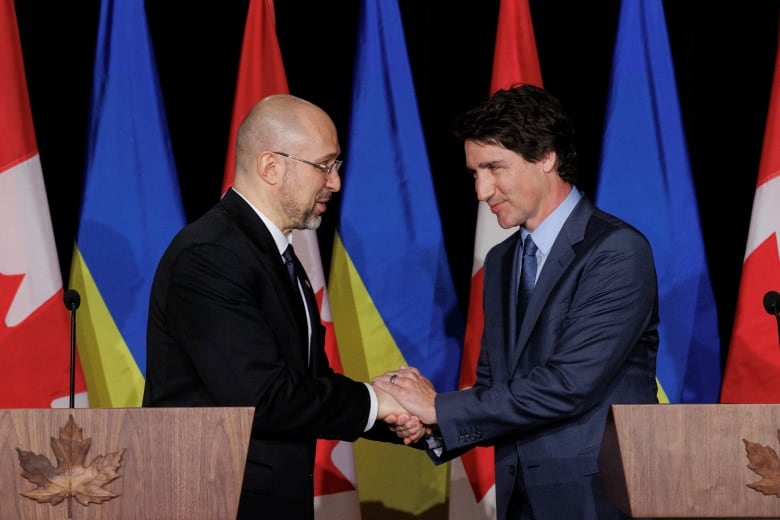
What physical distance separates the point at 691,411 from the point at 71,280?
2937 mm

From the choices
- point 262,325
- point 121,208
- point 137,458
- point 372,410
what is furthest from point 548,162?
point 121,208

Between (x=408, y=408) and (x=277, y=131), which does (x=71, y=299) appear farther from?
(x=408, y=408)

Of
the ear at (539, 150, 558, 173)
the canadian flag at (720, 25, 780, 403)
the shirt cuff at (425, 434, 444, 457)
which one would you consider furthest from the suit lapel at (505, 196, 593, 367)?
the canadian flag at (720, 25, 780, 403)

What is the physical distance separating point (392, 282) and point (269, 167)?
5.00ft

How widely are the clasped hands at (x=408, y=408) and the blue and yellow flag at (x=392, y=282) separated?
43.5 inches

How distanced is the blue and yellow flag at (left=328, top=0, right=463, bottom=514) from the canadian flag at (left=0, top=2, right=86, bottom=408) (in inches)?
44.7

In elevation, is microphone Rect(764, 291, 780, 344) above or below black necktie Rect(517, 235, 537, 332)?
below

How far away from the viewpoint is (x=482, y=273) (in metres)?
4.49

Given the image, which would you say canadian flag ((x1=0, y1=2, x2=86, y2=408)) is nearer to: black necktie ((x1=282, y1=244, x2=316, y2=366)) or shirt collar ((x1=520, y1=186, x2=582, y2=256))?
black necktie ((x1=282, y1=244, x2=316, y2=366))

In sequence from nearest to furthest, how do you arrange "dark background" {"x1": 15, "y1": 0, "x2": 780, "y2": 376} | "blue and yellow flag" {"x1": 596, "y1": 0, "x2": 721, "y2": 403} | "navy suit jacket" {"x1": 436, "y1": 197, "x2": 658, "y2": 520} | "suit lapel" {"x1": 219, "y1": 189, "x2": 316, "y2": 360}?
"suit lapel" {"x1": 219, "y1": 189, "x2": 316, "y2": 360}
"navy suit jacket" {"x1": 436, "y1": 197, "x2": 658, "y2": 520}
"blue and yellow flag" {"x1": 596, "y1": 0, "x2": 721, "y2": 403}
"dark background" {"x1": 15, "y1": 0, "x2": 780, "y2": 376}

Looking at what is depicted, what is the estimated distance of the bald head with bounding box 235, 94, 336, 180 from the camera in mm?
3104

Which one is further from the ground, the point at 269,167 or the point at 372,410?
the point at 269,167

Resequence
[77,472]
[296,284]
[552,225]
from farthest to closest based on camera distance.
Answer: [552,225]
[296,284]
[77,472]

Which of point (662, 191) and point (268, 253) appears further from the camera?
point (662, 191)
